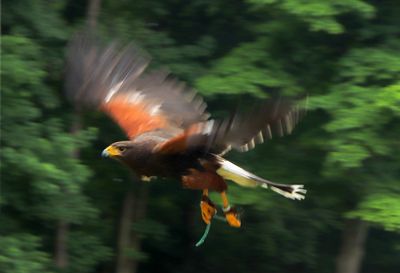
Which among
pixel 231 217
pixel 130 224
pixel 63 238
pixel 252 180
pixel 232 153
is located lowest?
pixel 130 224

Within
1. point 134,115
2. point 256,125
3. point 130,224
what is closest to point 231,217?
point 256,125

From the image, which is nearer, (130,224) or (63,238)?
(63,238)

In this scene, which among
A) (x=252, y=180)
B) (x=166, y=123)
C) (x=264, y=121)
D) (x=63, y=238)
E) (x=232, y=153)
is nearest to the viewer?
(x=264, y=121)

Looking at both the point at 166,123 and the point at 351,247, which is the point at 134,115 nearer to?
the point at 166,123

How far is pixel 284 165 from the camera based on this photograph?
885 cm

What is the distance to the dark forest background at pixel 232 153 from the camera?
7.84 m

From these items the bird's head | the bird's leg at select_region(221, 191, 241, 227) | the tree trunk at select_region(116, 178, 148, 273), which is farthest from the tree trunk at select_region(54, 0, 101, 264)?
the bird's head

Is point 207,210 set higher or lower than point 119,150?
lower

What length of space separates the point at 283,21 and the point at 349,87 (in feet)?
3.43

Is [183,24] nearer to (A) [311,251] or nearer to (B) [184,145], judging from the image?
(A) [311,251]

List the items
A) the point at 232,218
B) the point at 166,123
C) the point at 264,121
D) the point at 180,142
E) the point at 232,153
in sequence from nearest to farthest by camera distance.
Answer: the point at 264,121, the point at 180,142, the point at 232,218, the point at 166,123, the point at 232,153

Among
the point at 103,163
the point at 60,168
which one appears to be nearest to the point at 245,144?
the point at 60,168

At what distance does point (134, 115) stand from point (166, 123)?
6.7 inches

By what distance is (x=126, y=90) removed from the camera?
4.88 m
